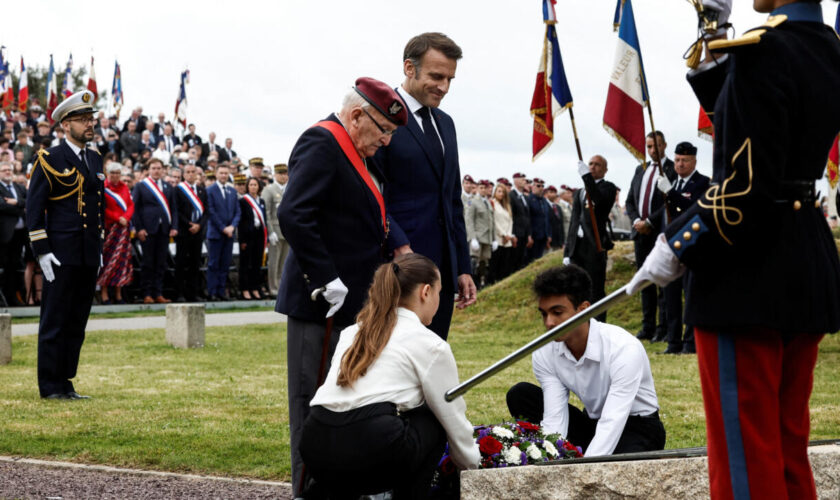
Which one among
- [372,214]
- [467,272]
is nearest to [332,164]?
[372,214]

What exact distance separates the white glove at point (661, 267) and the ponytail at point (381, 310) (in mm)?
1439

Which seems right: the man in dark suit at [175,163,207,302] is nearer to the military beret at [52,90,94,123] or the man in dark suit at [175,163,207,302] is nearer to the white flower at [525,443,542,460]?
the military beret at [52,90,94,123]

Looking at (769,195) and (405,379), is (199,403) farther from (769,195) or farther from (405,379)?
(769,195)

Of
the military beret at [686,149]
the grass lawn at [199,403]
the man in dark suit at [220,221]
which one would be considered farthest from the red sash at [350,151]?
the man in dark suit at [220,221]

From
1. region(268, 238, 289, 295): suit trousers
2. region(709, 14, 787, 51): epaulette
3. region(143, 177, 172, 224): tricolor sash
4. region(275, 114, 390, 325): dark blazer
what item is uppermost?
region(709, 14, 787, 51): epaulette

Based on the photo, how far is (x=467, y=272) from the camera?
5.50 meters

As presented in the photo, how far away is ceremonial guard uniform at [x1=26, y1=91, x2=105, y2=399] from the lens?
8398mm

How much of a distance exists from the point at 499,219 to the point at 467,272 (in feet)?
61.5

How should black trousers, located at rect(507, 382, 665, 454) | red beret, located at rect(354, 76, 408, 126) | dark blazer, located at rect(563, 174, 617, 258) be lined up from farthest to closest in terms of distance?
dark blazer, located at rect(563, 174, 617, 258) → black trousers, located at rect(507, 382, 665, 454) → red beret, located at rect(354, 76, 408, 126)

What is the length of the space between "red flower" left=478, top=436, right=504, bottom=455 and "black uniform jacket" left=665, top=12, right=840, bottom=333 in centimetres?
180

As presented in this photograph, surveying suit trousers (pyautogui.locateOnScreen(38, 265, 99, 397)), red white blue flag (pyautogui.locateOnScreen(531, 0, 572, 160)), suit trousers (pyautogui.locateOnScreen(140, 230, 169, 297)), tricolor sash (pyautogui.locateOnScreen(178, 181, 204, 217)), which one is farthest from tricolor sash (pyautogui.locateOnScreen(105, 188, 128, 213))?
red white blue flag (pyautogui.locateOnScreen(531, 0, 572, 160))

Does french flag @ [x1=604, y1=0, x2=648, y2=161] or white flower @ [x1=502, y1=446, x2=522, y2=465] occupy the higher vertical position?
french flag @ [x1=604, y1=0, x2=648, y2=161]

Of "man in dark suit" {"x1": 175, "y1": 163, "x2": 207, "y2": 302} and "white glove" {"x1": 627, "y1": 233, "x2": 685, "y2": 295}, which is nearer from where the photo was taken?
"white glove" {"x1": 627, "y1": 233, "x2": 685, "y2": 295}

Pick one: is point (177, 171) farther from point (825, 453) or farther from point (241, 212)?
point (825, 453)
